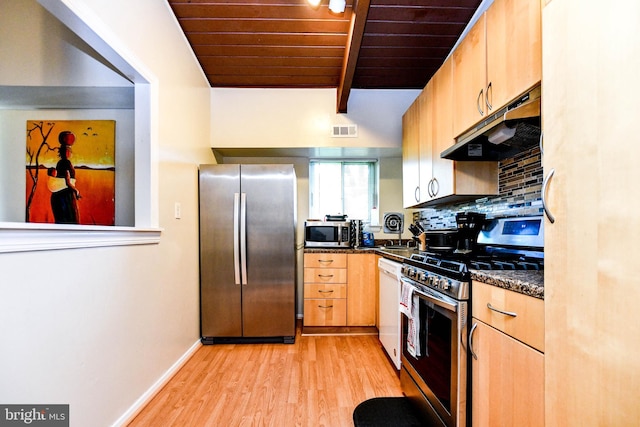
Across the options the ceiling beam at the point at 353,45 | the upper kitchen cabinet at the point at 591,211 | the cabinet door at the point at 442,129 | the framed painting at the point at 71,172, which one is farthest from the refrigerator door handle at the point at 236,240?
the upper kitchen cabinet at the point at 591,211

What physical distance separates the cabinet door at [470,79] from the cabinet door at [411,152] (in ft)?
2.28

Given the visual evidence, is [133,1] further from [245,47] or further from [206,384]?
[206,384]

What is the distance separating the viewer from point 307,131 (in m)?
3.04

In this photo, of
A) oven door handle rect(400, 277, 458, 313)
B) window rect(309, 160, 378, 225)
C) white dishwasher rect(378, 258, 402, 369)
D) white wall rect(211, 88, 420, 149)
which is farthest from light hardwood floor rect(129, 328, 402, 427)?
white wall rect(211, 88, 420, 149)

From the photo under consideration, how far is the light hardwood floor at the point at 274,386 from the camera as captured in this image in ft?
5.32

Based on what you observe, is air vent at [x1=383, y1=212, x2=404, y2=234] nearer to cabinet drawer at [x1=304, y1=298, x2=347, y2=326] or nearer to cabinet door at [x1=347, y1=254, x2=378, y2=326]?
cabinet door at [x1=347, y1=254, x2=378, y2=326]

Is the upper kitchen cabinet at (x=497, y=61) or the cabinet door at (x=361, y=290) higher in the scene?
the upper kitchen cabinet at (x=497, y=61)

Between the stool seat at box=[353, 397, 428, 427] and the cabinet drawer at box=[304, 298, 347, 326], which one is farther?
the cabinet drawer at box=[304, 298, 347, 326]

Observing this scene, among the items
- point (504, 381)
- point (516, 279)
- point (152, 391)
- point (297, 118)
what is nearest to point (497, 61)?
point (516, 279)

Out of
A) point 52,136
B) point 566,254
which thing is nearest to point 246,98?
point 52,136

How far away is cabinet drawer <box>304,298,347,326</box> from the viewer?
9.30 feet

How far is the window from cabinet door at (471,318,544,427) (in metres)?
2.48

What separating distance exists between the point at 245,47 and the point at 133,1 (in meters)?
0.95

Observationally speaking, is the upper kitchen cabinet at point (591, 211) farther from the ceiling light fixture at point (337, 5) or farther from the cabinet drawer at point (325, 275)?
the cabinet drawer at point (325, 275)
